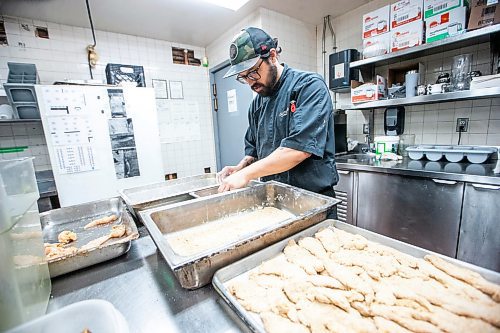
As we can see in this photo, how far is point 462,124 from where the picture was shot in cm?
212

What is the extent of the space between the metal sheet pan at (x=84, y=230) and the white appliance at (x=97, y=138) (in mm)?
1540

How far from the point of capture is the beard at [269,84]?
1371mm

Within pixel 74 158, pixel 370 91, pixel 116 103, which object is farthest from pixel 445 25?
pixel 74 158

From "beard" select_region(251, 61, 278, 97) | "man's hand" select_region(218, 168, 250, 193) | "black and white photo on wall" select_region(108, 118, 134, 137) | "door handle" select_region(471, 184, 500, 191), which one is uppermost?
"beard" select_region(251, 61, 278, 97)

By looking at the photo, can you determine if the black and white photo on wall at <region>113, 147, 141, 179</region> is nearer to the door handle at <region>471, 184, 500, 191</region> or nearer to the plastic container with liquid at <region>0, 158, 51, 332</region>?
the plastic container with liquid at <region>0, 158, 51, 332</region>

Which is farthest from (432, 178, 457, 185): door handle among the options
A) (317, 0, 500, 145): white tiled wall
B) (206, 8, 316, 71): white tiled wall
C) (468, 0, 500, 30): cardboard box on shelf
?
(206, 8, 316, 71): white tiled wall

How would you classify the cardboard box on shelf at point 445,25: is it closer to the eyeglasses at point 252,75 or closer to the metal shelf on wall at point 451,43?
the metal shelf on wall at point 451,43

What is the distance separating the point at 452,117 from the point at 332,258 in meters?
2.38

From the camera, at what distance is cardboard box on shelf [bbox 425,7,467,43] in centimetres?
176

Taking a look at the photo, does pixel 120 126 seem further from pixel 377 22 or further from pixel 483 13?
pixel 483 13

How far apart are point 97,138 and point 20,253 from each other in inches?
91.2

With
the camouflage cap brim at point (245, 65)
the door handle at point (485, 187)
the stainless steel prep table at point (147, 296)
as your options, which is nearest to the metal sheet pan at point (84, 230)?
the stainless steel prep table at point (147, 296)

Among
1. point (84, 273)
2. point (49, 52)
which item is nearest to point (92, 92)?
point (49, 52)

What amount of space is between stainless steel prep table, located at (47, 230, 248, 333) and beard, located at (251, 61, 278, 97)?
109 cm
